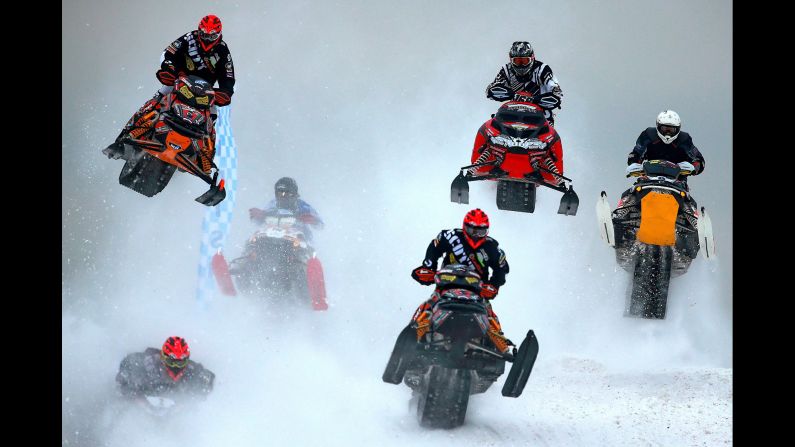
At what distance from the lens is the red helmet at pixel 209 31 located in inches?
601

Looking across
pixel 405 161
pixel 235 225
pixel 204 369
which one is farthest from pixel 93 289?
pixel 405 161

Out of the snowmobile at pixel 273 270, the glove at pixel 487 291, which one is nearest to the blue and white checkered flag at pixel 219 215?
the snowmobile at pixel 273 270

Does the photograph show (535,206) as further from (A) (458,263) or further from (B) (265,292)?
(B) (265,292)

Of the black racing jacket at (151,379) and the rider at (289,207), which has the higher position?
the rider at (289,207)

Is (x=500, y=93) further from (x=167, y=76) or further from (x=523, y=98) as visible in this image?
(x=167, y=76)

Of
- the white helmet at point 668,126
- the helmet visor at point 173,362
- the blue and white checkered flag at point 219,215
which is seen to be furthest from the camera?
the blue and white checkered flag at point 219,215

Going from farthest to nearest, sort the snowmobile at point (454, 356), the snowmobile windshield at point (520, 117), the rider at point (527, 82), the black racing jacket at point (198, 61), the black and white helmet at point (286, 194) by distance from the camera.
→ the black and white helmet at point (286, 194) → the rider at point (527, 82) → the snowmobile windshield at point (520, 117) → the black racing jacket at point (198, 61) → the snowmobile at point (454, 356)

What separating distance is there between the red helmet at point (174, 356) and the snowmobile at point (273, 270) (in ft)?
11.3

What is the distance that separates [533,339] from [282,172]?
35.0ft

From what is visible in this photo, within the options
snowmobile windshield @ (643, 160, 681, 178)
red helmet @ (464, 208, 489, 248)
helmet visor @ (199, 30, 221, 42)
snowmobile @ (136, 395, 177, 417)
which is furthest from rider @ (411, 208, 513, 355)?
snowmobile @ (136, 395, 177, 417)

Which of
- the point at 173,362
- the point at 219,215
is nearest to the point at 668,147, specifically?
the point at 173,362

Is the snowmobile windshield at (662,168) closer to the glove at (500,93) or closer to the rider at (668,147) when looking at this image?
the rider at (668,147)

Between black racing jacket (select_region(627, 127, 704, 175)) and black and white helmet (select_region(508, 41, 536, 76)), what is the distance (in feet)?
5.35

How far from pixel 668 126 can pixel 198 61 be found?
215 inches
